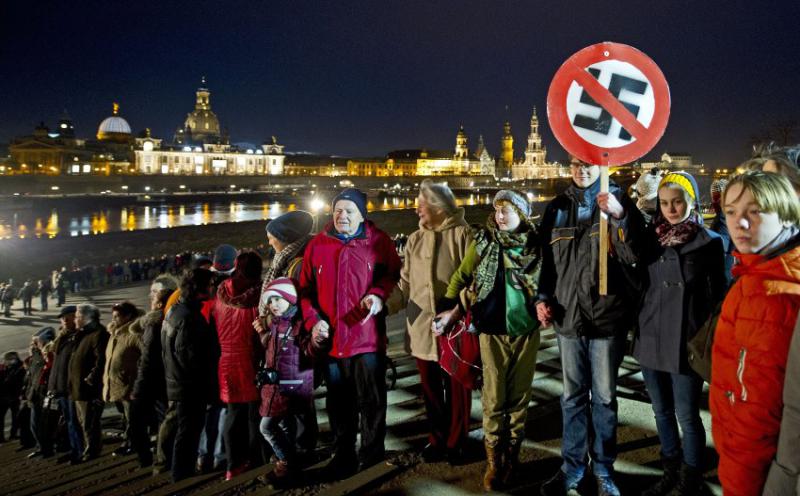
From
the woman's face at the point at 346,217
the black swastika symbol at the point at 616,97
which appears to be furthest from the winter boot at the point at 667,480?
the woman's face at the point at 346,217

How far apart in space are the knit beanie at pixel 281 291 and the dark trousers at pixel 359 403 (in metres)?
0.48

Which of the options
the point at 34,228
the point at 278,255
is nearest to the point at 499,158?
the point at 34,228

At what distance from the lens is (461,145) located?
13975 cm

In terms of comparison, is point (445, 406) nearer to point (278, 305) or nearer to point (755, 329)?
point (278, 305)

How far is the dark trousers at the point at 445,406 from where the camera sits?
3340 millimetres

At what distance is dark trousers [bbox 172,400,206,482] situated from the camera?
12.0 ft

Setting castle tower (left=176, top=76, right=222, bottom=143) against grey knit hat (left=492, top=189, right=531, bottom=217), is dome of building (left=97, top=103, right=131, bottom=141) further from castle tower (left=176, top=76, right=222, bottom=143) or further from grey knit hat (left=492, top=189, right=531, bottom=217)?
grey knit hat (left=492, top=189, right=531, bottom=217)

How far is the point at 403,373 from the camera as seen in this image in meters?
5.65

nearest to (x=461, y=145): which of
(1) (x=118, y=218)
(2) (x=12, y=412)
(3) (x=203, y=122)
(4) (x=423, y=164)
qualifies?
(4) (x=423, y=164)

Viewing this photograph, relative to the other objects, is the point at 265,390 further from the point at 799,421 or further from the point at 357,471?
the point at 799,421

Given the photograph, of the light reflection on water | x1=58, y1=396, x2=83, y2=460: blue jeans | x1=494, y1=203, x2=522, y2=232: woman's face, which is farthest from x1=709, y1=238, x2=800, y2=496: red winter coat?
the light reflection on water

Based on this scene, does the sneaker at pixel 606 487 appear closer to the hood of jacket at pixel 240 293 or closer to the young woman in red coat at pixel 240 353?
the young woman in red coat at pixel 240 353

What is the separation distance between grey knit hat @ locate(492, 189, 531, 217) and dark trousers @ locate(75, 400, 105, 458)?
418 centimetres

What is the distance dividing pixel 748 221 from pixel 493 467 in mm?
1868
